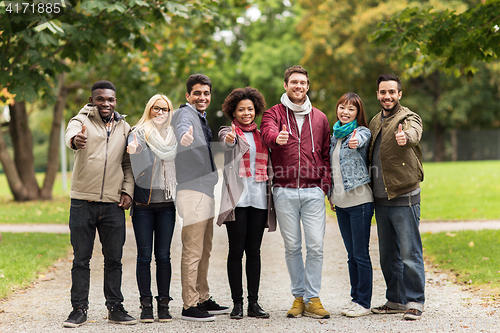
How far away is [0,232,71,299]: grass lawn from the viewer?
5.73 m

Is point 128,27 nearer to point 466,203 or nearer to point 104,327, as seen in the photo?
point 104,327

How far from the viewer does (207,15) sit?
7883 mm

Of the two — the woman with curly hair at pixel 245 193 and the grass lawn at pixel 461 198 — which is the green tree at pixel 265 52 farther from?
the woman with curly hair at pixel 245 193

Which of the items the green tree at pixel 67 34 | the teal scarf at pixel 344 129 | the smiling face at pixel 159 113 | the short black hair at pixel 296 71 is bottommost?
the teal scarf at pixel 344 129

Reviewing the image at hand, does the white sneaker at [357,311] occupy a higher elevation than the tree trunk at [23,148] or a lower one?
lower

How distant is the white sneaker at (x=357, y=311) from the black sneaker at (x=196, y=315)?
1.23 metres

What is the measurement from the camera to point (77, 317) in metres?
4.29

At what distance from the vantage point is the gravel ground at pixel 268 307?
13.7ft

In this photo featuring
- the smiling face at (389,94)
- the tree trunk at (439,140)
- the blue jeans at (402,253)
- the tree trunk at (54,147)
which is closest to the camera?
the blue jeans at (402,253)

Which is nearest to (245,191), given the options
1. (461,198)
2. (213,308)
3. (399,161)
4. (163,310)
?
(213,308)

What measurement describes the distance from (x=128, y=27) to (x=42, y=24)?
56.1 inches

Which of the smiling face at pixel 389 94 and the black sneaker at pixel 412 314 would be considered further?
the smiling face at pixel 389 94

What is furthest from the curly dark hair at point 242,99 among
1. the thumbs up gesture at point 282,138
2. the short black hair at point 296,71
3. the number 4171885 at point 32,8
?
the number 4171885 at point 32,8

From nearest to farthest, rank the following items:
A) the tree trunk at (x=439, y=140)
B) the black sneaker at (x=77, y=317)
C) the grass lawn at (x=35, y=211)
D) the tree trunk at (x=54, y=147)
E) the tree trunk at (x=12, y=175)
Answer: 1. the black sneaker at (x=77, y=317)
2. the grass lawn at (x=35, y=211)
3. the tree trunk at (x=12, y=175)
4. the tree trunk at (x=54, y=147)
5. the tree trunk at (x=439, y=140)
